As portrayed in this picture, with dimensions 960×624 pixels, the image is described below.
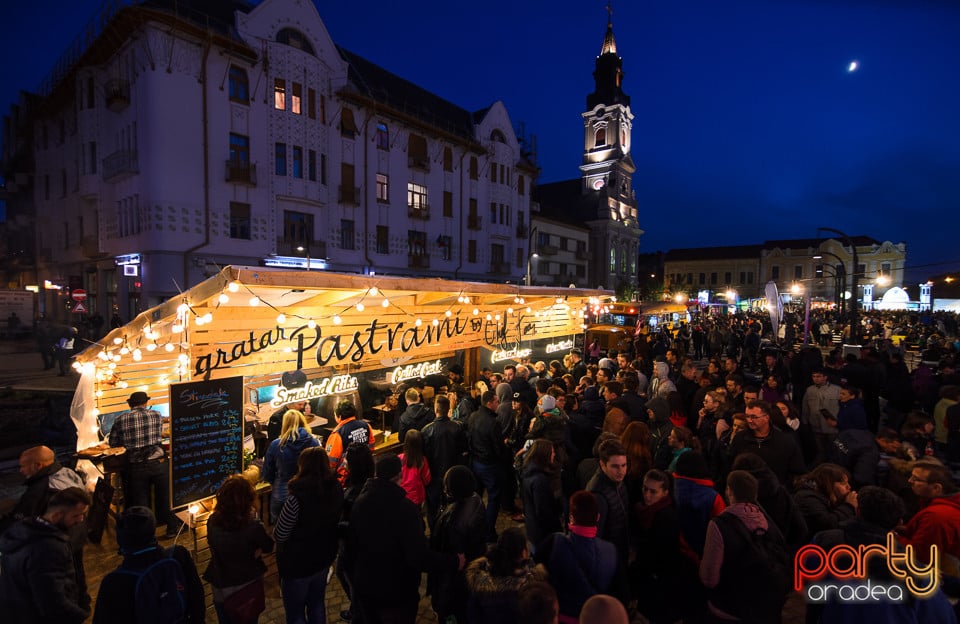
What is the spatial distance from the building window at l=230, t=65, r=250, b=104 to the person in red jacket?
2472cm

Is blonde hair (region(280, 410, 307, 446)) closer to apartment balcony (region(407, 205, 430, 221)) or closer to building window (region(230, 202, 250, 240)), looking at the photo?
building window (region(230, 202, 250, 240))

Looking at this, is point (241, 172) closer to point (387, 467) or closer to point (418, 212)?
point (418, 212)

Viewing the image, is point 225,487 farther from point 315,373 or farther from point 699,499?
point 315,373

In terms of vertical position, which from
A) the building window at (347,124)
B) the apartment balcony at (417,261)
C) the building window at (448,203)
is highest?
the building window at (347,124)

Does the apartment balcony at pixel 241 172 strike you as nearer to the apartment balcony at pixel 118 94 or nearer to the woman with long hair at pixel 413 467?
the apartment balcony at pixel 118 94

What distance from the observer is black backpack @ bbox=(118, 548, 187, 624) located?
2.69 meters

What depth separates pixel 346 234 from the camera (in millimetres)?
25000

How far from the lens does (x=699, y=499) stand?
360cm

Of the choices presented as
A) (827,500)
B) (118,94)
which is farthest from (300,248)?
(827,500)

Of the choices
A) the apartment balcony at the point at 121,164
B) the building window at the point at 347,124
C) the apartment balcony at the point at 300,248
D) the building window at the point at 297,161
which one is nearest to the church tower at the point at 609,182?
the building window at the point at 347,124

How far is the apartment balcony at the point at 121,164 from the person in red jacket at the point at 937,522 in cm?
2442

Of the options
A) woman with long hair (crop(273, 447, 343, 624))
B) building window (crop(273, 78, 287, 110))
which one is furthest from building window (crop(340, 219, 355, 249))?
woman with long hair (crop(273, 447, 343, 624))

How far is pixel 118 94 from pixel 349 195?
33.8ft

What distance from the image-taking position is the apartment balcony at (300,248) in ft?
72.1
